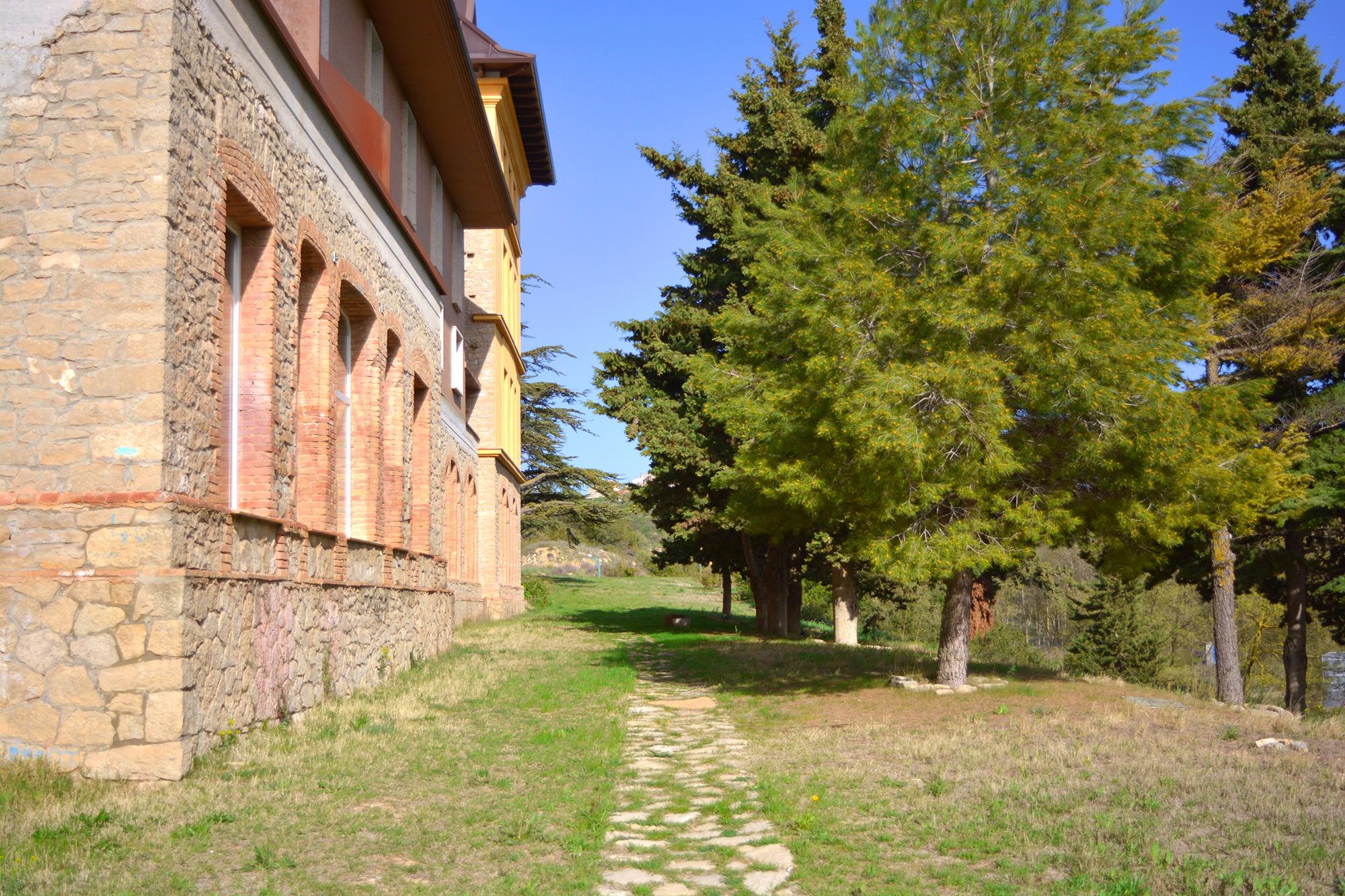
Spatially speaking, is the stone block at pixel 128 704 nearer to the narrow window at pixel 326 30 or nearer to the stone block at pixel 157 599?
the stone block at pixel 157 599

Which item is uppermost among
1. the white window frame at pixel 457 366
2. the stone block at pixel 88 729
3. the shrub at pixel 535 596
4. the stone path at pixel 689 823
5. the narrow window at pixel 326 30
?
the narrow window at pixel 326 30

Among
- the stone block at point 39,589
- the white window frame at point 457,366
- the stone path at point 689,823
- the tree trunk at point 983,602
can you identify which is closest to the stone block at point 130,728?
the stone block at point 39,589

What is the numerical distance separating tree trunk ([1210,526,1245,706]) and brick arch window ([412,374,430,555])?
12.7 m

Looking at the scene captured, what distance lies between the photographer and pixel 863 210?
11.5m

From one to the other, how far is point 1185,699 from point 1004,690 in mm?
2448

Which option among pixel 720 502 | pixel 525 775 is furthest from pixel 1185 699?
pixel 720 502

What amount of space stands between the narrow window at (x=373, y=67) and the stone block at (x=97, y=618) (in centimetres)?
805

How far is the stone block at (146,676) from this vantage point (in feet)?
21.8

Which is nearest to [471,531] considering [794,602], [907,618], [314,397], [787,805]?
[794,602]

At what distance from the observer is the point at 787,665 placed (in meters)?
15.4

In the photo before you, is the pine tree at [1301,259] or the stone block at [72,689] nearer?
the stone block at [72,689]

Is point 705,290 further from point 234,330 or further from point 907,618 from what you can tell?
point 907,618

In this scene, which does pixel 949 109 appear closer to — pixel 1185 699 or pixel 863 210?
pixel 863 210

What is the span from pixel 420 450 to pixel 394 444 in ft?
8.15
